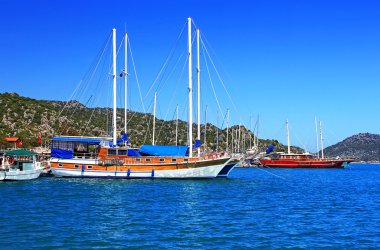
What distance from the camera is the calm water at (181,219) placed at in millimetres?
21875

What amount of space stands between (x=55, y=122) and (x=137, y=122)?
1537 inches

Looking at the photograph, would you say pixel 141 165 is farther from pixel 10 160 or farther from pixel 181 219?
pixel 181 219

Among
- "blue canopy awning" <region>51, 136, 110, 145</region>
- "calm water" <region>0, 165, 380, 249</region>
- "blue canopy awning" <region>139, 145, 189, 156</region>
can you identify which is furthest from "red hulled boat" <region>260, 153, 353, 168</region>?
"calm water" <region>0, 165, 380, 249</region>

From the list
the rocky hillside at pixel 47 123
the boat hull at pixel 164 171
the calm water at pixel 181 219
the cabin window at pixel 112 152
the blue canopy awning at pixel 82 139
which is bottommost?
the calm water at pixel 181 219

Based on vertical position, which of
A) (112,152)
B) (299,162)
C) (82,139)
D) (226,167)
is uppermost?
(82,139)

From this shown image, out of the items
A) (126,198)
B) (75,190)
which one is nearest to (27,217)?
(126,198)

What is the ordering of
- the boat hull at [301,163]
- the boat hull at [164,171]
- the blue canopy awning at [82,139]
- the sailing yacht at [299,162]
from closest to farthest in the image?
the boat hull at [164,171] < the blue canopy awning at [82,139] < the boat hull at [301,163] < the sailing yacht at [299,162]

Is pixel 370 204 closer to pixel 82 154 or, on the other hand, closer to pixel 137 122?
pixel 82 154

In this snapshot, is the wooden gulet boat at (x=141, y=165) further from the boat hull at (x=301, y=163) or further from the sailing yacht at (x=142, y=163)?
the boat hull at (x=301, y=163)

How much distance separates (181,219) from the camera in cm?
2792

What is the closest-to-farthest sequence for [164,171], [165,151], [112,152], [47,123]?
[164,171] < [165,151] < [112,152] < [47,123]

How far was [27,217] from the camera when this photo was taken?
2728cm

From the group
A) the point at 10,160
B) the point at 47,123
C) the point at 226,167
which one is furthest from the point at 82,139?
the point at 47,123

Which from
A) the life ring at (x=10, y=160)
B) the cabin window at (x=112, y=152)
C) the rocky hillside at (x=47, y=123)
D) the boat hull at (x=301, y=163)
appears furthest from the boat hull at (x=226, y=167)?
the boat hull at (x=301, y=163)
